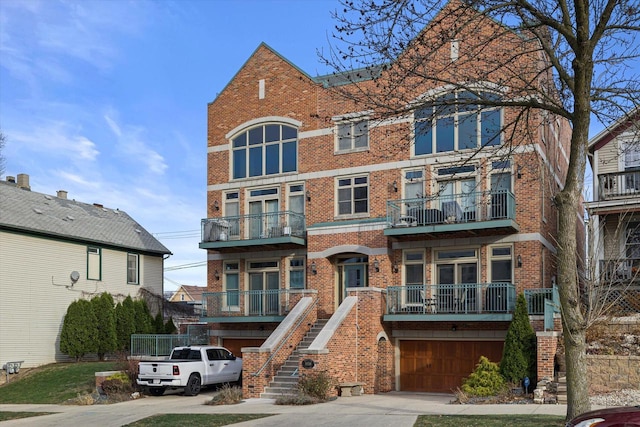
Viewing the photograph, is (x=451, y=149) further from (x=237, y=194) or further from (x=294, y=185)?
(x=237, y=194)

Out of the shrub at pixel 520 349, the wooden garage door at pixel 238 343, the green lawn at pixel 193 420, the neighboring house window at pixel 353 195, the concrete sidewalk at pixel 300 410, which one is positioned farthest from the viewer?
the wooden garage door at pixel 238 343

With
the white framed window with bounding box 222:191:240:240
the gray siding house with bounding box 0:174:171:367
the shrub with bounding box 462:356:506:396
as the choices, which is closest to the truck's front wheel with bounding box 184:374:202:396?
the white framed window with bounding box 222:191:240:240

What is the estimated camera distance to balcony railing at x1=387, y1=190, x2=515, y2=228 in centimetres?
2233

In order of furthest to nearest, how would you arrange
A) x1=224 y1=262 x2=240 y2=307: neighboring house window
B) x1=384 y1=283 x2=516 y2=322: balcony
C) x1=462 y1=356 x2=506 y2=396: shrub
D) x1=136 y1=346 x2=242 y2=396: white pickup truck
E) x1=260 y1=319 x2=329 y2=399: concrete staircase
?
x1=224 y1=262 x2=240 y2=307: neighboring house window → x1=384 y1=283 x2=516 y2=322: balcony → x1=136 y1=346 x2=242 y2=396: white pickup truck → x1=260 y1=319 x2=329 y2=399: concrete staircase → x1=462 y1=356 x2=506 y2=396: shrub

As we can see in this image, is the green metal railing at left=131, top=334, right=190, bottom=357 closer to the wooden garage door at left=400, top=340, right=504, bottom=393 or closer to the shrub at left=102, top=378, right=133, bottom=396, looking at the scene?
the shrub at left=102, top=378, right=133, bottom=396

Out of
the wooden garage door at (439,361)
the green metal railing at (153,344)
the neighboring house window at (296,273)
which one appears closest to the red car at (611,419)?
the wooden garage door at (439,361)

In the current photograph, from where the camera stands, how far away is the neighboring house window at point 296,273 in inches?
1057

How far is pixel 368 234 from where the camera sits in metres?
24.7

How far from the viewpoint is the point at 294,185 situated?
89.6ft

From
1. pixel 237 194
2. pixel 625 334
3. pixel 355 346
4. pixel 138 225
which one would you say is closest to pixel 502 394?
pixel 625 334

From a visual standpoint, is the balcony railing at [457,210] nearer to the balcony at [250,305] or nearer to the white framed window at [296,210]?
the white framed window at [296,210]

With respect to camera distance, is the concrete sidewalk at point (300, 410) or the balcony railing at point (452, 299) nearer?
the concrete sidewalk at point (300, 410)

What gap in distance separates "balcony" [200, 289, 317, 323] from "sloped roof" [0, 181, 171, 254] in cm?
788

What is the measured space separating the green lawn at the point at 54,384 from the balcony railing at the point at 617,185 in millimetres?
18513
